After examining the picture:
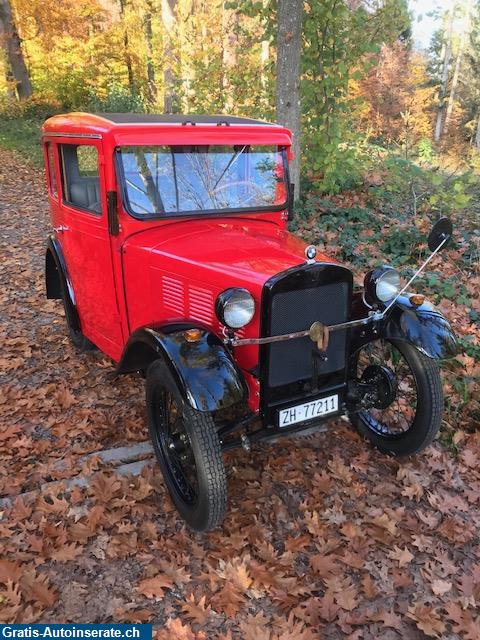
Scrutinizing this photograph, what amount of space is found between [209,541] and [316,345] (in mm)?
1261

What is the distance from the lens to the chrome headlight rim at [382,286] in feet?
10.2

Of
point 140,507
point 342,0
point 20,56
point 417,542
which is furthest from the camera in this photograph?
point 20,56

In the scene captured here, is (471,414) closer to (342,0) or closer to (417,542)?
(417,542)

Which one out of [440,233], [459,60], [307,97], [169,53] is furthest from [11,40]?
[459,60]

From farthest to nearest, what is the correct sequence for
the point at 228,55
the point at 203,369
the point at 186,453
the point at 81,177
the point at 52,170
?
the point at 228,55 < the point at 52,170 < the point at 81,177 < the point at 186,453 < the point at 203,369

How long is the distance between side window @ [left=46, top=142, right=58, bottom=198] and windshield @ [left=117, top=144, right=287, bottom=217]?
60.5 inches

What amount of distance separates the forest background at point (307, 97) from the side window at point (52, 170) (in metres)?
3.62

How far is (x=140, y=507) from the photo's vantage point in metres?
2.97

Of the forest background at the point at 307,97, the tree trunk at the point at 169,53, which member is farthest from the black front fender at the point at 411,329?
the tree trunk at the point at 169,53

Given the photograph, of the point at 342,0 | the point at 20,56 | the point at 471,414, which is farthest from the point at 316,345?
the point at 20,56

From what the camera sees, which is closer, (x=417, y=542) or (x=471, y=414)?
(x=417, y=542)

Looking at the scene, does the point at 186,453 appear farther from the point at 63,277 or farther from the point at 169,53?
the point at 169,53

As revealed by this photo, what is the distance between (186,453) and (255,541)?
0.63 meters

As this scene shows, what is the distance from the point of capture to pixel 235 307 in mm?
2557
